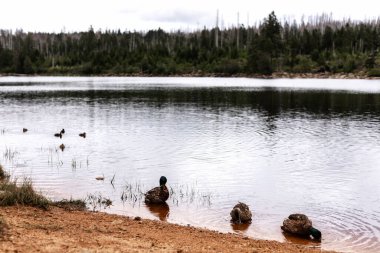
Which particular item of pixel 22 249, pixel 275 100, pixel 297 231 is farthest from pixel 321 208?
pixel 275 100

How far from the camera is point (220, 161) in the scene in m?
28.9

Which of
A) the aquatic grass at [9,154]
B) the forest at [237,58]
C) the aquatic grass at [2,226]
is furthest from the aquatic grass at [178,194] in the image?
the forest at [237,58]

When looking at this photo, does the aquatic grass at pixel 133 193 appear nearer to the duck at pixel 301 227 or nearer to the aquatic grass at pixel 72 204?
the aquatic grass at pixel 72 204

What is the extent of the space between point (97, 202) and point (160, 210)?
2.51 meters

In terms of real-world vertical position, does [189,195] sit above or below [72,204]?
below

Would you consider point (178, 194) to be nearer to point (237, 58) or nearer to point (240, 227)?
point (240, 227)

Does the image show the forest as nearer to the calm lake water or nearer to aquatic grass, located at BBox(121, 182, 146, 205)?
the calm lake water

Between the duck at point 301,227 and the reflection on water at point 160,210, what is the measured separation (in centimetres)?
444

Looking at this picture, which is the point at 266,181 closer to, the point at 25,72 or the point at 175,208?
the point at 175,208

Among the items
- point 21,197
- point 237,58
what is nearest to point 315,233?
point 21,197

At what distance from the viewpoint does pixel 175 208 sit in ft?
63.9

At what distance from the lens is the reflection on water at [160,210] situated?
60.5ft

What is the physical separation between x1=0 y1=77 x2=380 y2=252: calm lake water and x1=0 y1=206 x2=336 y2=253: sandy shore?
1951mm

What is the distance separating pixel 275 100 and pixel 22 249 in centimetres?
6025
